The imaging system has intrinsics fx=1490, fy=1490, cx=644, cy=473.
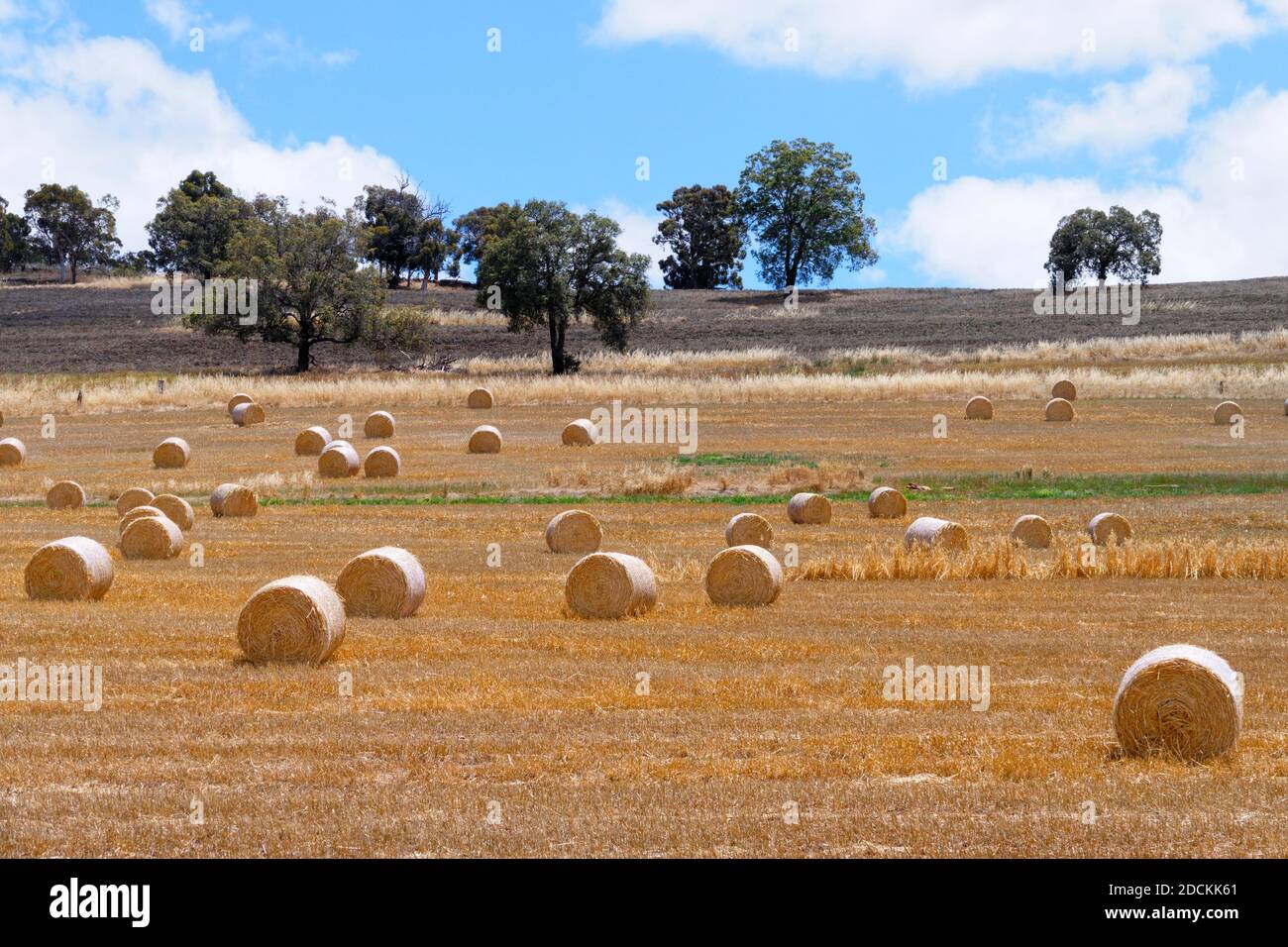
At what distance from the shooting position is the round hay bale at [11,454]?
39.8 meters

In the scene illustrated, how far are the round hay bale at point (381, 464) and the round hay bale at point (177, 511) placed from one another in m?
10.2

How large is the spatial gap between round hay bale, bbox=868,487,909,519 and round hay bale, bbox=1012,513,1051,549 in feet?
13.8

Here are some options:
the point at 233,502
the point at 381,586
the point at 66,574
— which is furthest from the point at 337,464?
the point at 381,586

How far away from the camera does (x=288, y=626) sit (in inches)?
564

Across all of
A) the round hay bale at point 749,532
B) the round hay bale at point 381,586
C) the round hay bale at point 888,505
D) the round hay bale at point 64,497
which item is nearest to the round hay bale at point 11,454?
the round hay bale at point 64,497

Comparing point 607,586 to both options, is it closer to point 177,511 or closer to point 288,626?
point 288,626

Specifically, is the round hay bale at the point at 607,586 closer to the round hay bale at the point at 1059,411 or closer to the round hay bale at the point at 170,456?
the round hay bale at the point at 170,456

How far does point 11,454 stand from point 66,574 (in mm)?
23800

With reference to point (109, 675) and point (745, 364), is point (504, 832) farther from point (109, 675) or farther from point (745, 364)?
point (745, 364)

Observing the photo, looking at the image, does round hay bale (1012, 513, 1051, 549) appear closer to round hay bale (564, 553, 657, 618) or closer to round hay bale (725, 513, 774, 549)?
round hay bale (725, 513, 774, 549)
